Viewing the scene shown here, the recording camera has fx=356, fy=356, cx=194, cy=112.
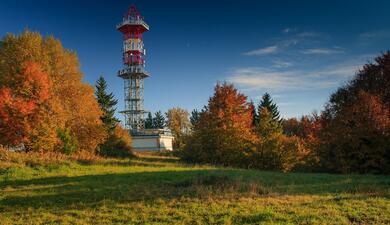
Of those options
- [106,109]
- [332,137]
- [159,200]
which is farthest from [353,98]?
[106,109]

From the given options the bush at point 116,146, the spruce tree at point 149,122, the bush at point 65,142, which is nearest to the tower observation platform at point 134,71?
the bush at point 116,146

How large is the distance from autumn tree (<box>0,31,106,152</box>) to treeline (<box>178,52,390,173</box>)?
39.7ft

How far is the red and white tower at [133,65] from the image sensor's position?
7200 cm

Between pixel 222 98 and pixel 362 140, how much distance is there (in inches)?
580

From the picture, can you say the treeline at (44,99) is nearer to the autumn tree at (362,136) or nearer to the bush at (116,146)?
the bush at (116,146)

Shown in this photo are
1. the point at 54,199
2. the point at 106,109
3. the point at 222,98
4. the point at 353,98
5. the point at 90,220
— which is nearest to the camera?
the point at 90,220

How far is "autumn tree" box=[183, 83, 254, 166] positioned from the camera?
37.2 meters

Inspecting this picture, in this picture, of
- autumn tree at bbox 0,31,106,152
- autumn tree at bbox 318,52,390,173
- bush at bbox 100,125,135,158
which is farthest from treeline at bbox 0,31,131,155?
autumn tree at bbox 318,52,390,173

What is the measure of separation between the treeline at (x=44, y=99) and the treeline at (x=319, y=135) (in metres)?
13.0

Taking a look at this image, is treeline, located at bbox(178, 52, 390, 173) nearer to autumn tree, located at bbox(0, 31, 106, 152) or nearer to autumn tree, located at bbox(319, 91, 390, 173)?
autumn tree, located at bbox(319, 91, 390, 173)

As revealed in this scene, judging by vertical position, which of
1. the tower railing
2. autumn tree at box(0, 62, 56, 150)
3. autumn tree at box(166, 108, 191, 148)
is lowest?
autumn tree at box(0, 62, 56, 150)

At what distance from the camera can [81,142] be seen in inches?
1599

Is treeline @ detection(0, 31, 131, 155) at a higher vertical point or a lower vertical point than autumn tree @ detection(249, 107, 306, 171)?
higher

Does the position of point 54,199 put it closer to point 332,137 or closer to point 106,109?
point 332,137
